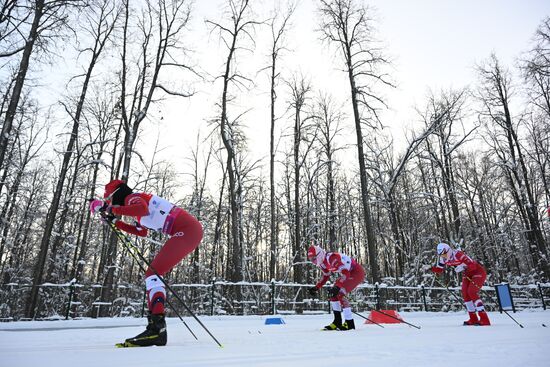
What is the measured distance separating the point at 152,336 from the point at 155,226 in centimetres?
129

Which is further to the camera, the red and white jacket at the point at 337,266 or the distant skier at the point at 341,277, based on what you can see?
the red and white jacket at the point at 337,266

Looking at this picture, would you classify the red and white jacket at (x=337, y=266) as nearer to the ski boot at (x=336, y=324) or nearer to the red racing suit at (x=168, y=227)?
the ski boot at (x=336, y=324)

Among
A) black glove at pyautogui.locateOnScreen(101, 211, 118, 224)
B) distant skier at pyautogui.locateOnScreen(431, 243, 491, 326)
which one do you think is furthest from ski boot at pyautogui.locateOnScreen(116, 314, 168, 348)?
distant skier at pyautogui.locateOnScreen(431, 243, 491, 326)

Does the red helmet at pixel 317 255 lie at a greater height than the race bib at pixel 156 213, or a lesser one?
lesser

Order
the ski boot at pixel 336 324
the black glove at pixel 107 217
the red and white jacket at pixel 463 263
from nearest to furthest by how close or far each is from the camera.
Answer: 1. the black glove at pixel 107 217
2. the ski boot at pixel 336 324
3. the red and white jacket at pixel 463 263

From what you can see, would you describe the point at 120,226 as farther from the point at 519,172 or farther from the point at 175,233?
the point at 519,172

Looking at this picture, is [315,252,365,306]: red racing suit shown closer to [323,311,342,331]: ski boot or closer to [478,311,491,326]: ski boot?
[323,311,342,331]: ski boot

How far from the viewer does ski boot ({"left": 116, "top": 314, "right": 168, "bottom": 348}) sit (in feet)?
11.9

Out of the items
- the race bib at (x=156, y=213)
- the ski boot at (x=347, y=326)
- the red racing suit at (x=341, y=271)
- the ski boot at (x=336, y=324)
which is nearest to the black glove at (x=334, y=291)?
the red racing suit at (x=341, y=271)

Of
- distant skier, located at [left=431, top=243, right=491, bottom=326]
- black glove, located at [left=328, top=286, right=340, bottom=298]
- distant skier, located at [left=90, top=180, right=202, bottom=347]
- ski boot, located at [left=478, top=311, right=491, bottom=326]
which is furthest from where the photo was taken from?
distant skier, located at [left=431, top=243, right=491, bottom=326]

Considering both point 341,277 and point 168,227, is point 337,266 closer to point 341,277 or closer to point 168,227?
point 341,277

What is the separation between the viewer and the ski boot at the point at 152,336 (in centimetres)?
364

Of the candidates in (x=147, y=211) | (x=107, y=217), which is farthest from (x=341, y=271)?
(x=107, y=217)

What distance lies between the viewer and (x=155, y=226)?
4.27 m
